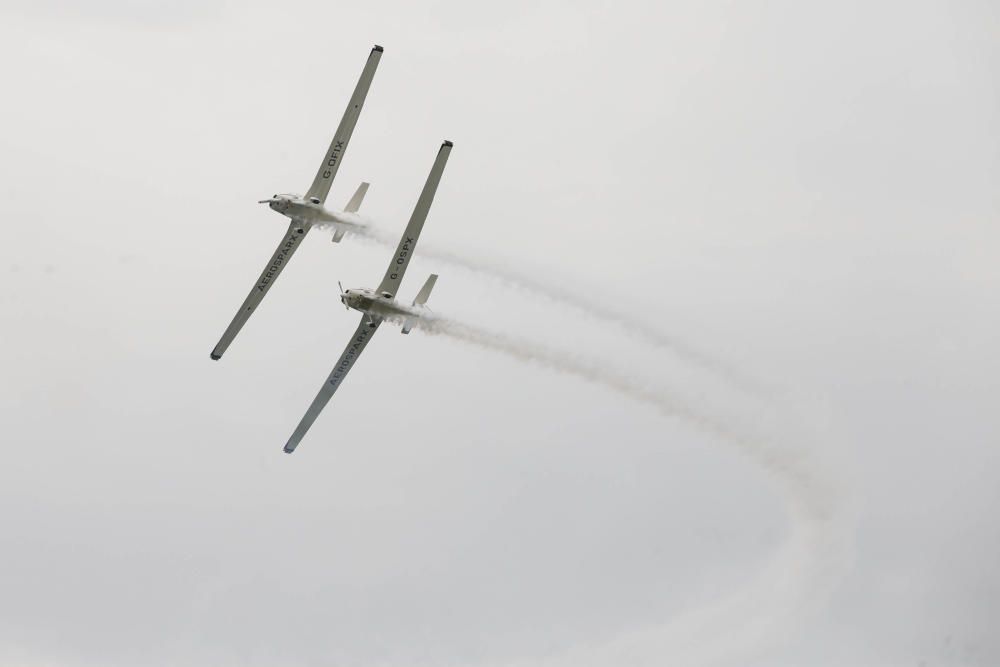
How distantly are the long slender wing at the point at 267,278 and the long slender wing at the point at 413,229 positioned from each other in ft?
17.1

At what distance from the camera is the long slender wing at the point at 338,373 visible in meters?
67.4

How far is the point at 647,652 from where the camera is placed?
87438 mm

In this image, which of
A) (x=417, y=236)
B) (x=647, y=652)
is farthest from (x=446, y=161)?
(x=647, y=652)

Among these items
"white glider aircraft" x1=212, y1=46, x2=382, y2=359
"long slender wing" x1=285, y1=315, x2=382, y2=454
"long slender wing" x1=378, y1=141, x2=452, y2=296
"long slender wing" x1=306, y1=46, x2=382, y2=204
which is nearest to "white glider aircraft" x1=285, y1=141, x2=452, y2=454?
"long slender wing" x1=378, y1=141, x2=452, y2=296

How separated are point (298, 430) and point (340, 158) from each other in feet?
46.6

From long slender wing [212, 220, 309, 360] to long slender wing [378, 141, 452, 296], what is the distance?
5212 mm

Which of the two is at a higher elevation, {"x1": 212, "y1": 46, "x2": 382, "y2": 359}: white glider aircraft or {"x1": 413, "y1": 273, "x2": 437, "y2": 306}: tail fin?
{"x1": 212, "y1": 46, "x2": 382, "y2": 359}: white glider aircraft

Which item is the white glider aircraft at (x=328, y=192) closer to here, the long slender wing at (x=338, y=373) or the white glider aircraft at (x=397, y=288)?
the white glider aircraft at (x=397, y=288)

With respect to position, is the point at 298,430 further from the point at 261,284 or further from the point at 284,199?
the point at 284,199

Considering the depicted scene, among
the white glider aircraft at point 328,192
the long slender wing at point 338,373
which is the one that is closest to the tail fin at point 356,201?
the white glider aircraft at point 328,192

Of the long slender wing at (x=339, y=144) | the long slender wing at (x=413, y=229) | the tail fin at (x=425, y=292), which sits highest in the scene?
the long slender wing at (x=339, y=144)

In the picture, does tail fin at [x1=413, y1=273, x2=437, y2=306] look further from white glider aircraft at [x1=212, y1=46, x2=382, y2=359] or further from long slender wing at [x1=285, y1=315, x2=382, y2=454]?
white glider aircraft at [x1=212, y1=46, x2=382, y2=359]

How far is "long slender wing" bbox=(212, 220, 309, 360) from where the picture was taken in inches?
2670

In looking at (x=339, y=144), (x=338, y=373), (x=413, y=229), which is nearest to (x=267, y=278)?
(x=338, y=373)
